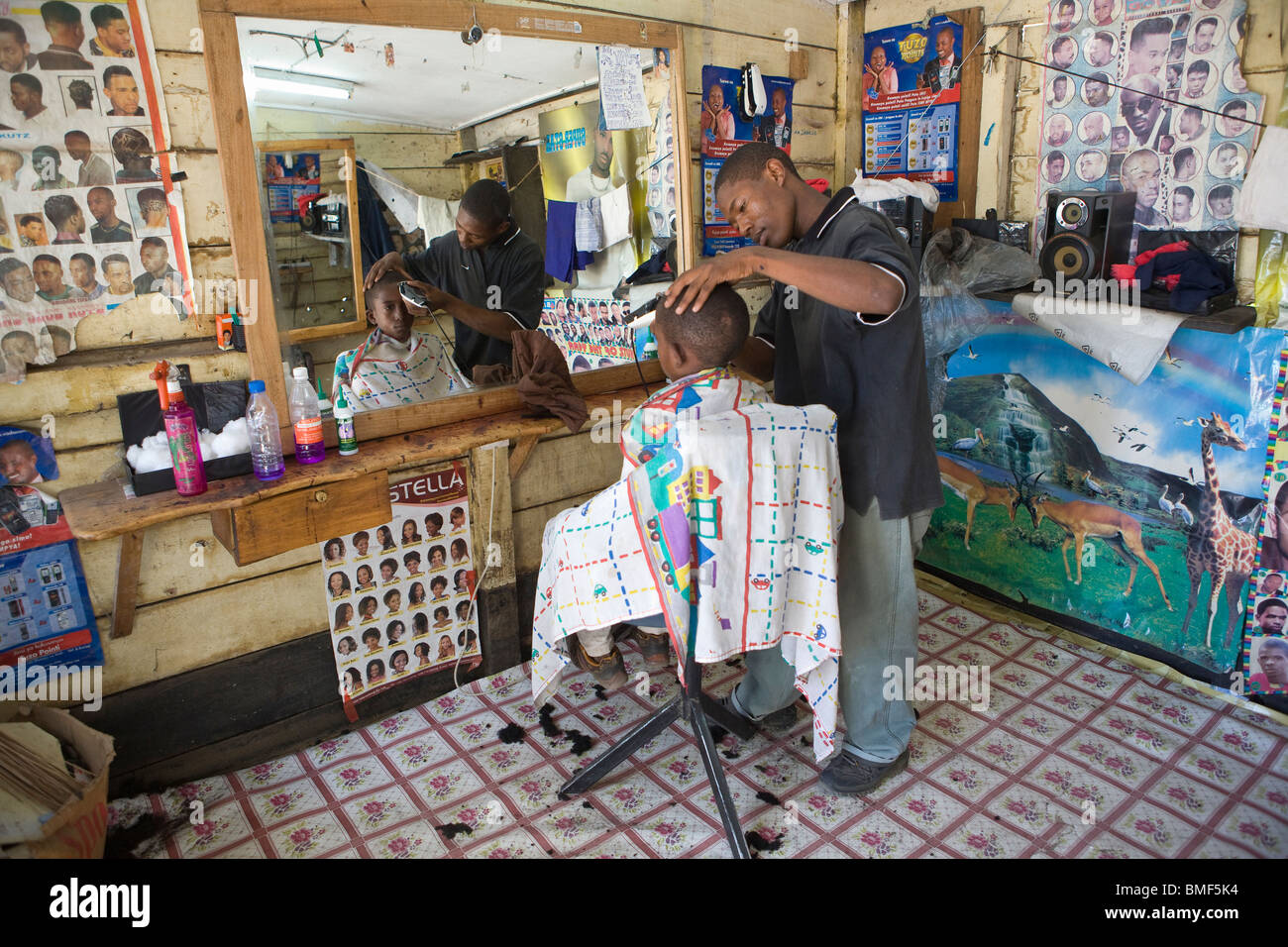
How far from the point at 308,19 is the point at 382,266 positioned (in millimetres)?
589

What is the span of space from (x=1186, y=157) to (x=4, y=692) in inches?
136

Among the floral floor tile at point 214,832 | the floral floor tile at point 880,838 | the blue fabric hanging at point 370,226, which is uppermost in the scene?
the blue fabric hanging at point 370,226

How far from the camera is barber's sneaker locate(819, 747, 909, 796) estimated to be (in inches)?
84.5

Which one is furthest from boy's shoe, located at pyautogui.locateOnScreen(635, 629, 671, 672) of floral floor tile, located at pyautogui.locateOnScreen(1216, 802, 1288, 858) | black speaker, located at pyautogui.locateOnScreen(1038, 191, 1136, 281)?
black speaker, located at pyautogui.locateOnScreen(1038, 191, 1136, 281)

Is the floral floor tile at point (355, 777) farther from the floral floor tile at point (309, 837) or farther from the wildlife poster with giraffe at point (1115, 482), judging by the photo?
the wildlife poster with giraffe at point (1115, 482)

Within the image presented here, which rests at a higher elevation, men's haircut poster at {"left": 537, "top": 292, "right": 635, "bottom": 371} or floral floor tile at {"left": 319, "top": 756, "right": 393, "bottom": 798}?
men's haircut poster at {"left": 537, "top": 292, "right": 635, "bottom": 371}

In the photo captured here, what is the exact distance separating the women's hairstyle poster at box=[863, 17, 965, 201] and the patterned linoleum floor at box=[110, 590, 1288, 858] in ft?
6.26

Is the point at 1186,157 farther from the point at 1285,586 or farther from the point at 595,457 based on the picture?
the point at 595,457

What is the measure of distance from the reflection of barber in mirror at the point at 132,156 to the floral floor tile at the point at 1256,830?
295 centimetres

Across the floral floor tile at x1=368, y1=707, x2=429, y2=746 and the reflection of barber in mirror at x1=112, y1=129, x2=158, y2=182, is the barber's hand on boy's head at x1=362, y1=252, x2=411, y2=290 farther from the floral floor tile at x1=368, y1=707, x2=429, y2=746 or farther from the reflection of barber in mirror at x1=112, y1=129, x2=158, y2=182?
the floral floor tile at x1=368, y1=707, x2=429, y2=746

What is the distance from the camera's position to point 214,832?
2.05m

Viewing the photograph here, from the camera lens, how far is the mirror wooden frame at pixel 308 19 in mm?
1880

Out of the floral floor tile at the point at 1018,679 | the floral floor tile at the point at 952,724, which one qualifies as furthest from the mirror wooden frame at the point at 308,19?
the floral floor tile at the point at 1018,679
